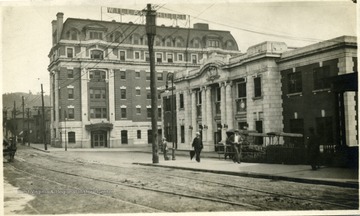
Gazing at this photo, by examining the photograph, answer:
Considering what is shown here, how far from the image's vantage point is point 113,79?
151 ft

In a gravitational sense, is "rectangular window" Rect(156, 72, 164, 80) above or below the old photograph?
above

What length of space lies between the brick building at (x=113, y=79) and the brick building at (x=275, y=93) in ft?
17.1

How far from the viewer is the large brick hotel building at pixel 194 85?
20250 mm

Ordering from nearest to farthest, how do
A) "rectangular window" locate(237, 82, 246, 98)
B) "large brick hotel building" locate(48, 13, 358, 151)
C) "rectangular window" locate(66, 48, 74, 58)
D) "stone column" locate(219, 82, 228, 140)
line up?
"large brick hotel building" locate(48, 13, 358, 151)
"rectangular window" locate(237, 82, 246, 98)
"stone column" locate(219, 82, 228, 140)
"rectangular window" locate(66, 48, 74, 58)

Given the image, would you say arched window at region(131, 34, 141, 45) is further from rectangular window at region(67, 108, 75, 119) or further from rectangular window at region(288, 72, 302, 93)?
rectangular window at region(288, 72, 302, 93)

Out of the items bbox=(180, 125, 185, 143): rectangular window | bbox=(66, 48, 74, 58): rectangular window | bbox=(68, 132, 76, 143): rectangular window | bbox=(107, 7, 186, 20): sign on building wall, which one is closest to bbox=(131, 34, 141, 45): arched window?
bbox=(66, 48, 74, 58): rectangular window

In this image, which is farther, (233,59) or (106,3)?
(233,59)

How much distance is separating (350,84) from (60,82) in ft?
108

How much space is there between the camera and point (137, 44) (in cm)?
4094

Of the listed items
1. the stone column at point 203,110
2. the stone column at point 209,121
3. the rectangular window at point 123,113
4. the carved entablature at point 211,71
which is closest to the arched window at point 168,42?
the carved entablature at point 211,71

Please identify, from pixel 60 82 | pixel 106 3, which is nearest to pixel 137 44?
pixel 60 82

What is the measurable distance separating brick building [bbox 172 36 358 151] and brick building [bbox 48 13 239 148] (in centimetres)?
521

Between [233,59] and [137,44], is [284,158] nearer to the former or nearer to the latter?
[233,59]

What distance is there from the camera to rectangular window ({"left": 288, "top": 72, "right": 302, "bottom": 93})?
23.3m
